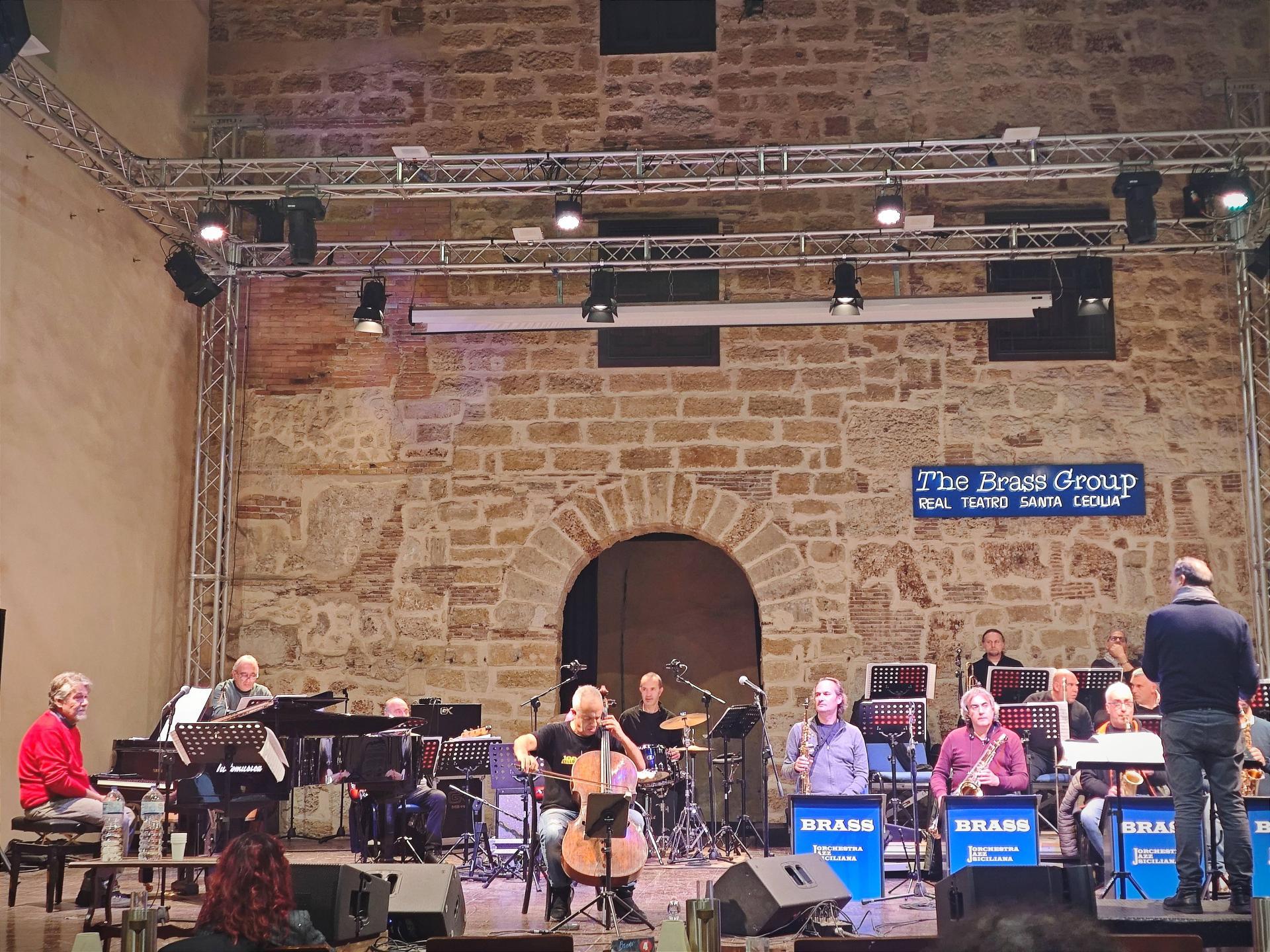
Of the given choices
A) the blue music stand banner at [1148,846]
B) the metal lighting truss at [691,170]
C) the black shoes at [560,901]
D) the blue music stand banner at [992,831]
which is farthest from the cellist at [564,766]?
the metal lighting truss at [691,170]

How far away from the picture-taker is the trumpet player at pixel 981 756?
311 inches

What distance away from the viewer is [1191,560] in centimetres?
625

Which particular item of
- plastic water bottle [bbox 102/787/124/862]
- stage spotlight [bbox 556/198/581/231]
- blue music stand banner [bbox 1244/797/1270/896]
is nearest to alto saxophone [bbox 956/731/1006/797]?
blue music stand banner [bbox 1244/797/1270/896]

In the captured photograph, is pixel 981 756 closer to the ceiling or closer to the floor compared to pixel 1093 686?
closer to the floor

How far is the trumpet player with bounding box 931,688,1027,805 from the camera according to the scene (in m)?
7.91

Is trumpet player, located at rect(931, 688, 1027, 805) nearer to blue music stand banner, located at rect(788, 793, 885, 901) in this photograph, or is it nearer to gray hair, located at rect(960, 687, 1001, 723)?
gray hair, located at rect(960, 687, 1001, 723)

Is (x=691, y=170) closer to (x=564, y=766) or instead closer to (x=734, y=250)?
(x=734, y=250)

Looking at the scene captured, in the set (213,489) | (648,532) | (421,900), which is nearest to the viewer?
(421,900)

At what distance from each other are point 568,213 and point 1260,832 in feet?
20.5

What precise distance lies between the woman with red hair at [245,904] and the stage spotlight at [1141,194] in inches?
318

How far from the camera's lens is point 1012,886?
4.81 m

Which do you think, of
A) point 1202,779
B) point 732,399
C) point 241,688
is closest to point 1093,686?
point 732,399

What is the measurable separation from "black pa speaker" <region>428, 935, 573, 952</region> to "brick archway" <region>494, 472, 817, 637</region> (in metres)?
8.25

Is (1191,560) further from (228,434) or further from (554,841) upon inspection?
(228,434)
